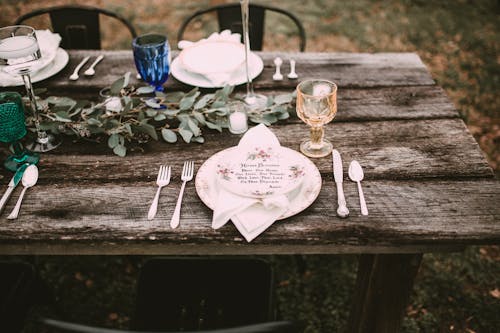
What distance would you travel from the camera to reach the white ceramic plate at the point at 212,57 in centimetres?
162

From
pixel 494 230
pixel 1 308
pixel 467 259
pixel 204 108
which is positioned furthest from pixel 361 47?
pixel 1 308

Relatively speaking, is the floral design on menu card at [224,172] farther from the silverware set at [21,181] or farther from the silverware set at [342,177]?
the silverware set at [21,181]

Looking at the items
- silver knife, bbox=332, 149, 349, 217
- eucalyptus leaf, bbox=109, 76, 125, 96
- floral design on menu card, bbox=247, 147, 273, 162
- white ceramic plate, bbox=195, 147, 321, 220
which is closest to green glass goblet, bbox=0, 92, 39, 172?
eucalyptus leaf, bbox=109, 76, 125, 96

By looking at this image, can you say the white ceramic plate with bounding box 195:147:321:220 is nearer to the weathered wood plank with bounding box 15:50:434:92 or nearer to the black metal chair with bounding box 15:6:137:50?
the weathered wood plank with bounding box 15:50:434:92

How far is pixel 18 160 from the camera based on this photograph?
1.29 meters

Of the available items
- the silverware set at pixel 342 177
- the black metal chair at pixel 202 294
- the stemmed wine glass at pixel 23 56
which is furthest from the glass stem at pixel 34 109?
the silverware set at pixel 342 177

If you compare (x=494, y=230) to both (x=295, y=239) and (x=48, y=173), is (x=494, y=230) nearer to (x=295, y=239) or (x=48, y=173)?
(x=295, y=239)

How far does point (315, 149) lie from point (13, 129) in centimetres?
81

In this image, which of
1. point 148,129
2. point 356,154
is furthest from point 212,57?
point 356,154

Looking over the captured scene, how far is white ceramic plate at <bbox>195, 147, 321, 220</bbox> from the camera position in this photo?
43.6 inches

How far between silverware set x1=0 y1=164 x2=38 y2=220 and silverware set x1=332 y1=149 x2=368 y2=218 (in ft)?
2.49

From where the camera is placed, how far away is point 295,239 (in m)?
1.04

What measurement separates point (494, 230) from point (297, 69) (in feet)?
3.04

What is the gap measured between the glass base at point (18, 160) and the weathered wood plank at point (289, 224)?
0.49 feet
